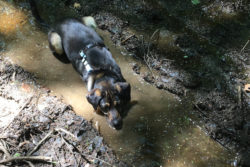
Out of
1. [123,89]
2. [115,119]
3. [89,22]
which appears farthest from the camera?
[89,22]

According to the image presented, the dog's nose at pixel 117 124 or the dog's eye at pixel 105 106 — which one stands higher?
the dog's eye at pixel 105 106

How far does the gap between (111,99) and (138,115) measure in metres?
0.68

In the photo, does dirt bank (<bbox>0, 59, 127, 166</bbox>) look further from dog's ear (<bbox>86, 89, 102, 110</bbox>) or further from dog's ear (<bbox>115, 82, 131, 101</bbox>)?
dog's ear (<bbox>115, 82, 131, 101</bbox>)

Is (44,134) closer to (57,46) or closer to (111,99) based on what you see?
(111,99)

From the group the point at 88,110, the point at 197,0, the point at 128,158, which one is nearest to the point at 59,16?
the point at 88,110

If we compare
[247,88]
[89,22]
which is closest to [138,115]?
[247,88]

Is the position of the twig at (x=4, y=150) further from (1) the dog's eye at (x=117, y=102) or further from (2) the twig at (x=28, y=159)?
(1) the dog's eye at (x=117, y=102)

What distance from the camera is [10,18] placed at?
7070mm

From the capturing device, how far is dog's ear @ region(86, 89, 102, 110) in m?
5.14

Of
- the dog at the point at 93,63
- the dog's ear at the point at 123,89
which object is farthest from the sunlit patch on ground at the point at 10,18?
the dog's ear at the point at 123,89

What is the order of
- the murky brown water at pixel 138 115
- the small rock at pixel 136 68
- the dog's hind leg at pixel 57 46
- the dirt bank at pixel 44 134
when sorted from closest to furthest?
1. the dirt bank at pixel 44 134
2. the murky brown water at pixel 138 115
3. the small rock at pixel 136 68
4. the dog's hind leg at pixel 57 46

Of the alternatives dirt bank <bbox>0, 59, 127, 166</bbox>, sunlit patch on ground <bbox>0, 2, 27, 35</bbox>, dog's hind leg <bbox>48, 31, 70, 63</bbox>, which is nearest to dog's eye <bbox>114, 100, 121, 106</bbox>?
dirt bank <bbox>0, 59, 127, 166</bbox>

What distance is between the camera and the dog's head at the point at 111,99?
507cm

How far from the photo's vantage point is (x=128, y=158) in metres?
4.74
